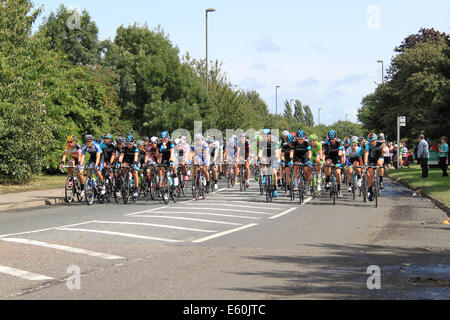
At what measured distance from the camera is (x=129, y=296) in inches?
247

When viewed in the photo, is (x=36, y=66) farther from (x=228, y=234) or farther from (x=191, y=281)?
(x=191, y=281)

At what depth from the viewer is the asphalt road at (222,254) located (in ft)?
21.8

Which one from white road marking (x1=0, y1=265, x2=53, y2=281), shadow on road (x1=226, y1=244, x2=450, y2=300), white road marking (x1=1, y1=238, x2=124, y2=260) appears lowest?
shadow on road (x1=226, y1=244, x2=450, y2=300)

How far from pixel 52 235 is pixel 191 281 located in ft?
15.6

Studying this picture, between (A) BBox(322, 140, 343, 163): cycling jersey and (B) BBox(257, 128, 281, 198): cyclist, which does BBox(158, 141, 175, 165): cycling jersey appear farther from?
(A) BBox(322, 140, 343, 163): cycling jersey

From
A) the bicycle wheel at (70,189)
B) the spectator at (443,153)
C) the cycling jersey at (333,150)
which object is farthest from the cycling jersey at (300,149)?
the spectator at (443,153)

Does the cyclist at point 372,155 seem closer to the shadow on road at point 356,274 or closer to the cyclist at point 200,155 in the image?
the cyclist at point 200,155

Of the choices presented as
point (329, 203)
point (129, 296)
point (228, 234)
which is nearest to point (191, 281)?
point (129, 296)

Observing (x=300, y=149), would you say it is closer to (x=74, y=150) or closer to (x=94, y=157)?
(x=94, y=157)

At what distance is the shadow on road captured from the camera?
645 cm

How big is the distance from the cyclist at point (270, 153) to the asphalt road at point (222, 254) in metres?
2.98

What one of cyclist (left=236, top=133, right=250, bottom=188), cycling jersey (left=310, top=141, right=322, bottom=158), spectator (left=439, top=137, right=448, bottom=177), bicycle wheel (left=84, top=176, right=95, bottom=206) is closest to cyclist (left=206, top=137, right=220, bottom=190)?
cyclist (left=236, top=133, right=250, bottom=188)

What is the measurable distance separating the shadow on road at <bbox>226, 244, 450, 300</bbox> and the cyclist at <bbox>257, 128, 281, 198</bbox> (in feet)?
29.6

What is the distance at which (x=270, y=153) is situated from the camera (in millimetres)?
19422
